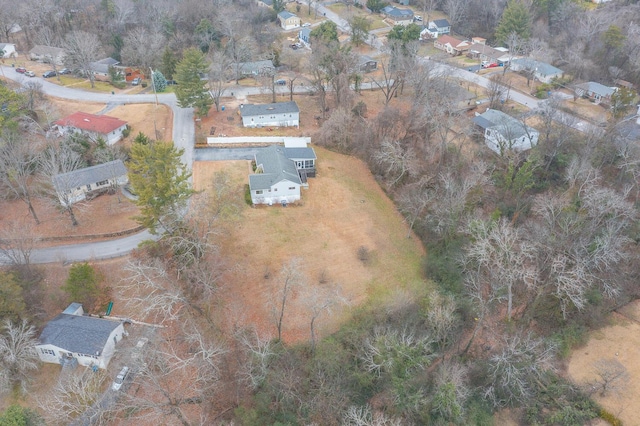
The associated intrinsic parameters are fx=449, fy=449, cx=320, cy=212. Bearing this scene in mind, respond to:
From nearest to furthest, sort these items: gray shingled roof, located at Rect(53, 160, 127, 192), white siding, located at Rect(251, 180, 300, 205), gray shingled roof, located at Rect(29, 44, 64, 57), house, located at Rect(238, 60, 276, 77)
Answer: gray shingled roof, located at Rect(53, 160, 127, 192), white siding, located at Rect(251, 180, 300, 205), house, located at Rect(238, 60, 276, 77), gray shingled roof, located at Rect(29, 44, 64, 57)

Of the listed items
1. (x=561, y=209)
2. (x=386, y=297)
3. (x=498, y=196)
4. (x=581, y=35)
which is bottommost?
(x=386, y=297)

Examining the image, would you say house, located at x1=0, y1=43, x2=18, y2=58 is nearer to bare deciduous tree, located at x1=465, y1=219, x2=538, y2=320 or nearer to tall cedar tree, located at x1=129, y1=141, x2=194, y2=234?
tall cedar tree, located at x1=129, y1=141, x2=194, y2=234

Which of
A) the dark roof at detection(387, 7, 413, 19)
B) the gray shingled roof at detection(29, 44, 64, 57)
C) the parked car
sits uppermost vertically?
the dark roof at detection(387, 7, 413, 19)

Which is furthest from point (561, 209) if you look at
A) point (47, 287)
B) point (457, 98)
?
point (47, 287)

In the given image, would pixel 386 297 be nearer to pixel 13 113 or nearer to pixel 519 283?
pixel 519 283

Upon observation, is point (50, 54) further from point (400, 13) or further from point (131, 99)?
point (400, 13)

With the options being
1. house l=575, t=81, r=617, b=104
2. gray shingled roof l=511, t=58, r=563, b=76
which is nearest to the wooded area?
house l=575, t=81, r=617, b=104

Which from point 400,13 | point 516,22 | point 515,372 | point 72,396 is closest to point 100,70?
point 72,396
